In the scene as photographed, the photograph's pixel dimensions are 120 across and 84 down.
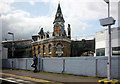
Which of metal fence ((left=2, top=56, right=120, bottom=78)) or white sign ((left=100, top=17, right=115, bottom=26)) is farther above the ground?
white sign ((left=100, top=17, right=115, bottom=26))

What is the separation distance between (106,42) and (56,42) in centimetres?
1687

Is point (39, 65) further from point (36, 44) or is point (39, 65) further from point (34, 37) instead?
point (34, 37)

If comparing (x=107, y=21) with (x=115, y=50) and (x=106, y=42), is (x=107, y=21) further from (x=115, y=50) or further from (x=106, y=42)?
(x=106, y=42)

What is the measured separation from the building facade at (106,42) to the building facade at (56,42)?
578 inches

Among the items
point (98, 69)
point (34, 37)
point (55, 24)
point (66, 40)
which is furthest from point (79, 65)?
point (34, 37)


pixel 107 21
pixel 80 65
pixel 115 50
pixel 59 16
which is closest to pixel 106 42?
pixel 115 50

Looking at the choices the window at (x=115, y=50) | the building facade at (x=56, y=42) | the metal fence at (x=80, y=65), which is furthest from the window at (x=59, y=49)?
the window at (x=115, y=50)

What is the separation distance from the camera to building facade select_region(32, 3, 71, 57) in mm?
36250

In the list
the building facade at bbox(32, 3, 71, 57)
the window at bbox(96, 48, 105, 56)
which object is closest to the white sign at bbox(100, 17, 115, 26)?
the window at bbox(96, 48, 105, 56)

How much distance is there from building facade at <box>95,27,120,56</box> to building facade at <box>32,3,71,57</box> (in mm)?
14679

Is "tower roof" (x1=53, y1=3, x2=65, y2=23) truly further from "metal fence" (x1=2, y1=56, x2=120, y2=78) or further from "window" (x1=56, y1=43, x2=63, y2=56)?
"metal fence" (x1=2, y1=56, x2=120, y2=78)

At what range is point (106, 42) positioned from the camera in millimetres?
21188

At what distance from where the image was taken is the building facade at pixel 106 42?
64.8 feet

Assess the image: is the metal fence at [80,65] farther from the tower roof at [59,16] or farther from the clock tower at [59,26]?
the tower roof at [59,16]
